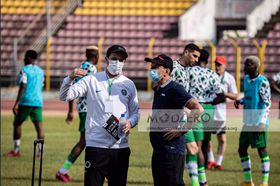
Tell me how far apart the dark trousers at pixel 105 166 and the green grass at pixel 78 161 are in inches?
104

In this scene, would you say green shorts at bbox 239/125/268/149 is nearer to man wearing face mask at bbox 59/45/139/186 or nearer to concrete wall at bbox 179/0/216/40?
man wearing face mask at bbox 59/45/139/186

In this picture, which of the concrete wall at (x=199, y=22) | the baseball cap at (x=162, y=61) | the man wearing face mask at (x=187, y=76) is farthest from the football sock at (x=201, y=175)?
the concrete wall at (x=199, y=22)

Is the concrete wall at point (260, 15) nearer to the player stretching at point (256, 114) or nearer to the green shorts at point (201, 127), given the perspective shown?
the green shorts at point (201, 127)

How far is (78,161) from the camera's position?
32.5 feet

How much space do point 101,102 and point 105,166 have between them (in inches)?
28.4

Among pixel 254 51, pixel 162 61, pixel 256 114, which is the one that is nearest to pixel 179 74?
pixel 162 61

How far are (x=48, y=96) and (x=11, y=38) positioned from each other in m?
5.60

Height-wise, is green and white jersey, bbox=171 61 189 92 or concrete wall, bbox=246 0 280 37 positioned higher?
concrete wall, bbox=246 0 280 37

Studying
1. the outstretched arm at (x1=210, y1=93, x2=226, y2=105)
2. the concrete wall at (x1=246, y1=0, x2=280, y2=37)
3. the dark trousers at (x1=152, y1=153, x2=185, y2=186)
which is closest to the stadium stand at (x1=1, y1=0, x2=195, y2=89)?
the concrete wall at (x1=246, y1=0, x2=280, y2=37)

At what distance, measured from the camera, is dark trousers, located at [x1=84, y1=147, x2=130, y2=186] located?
494cm

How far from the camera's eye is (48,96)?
24.8 meters

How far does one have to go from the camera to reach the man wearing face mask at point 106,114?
4.95 meters

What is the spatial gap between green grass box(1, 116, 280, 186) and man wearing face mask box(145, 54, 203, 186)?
8.93 ft

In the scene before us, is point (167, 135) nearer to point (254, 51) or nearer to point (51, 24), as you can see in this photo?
point (254, 51)
